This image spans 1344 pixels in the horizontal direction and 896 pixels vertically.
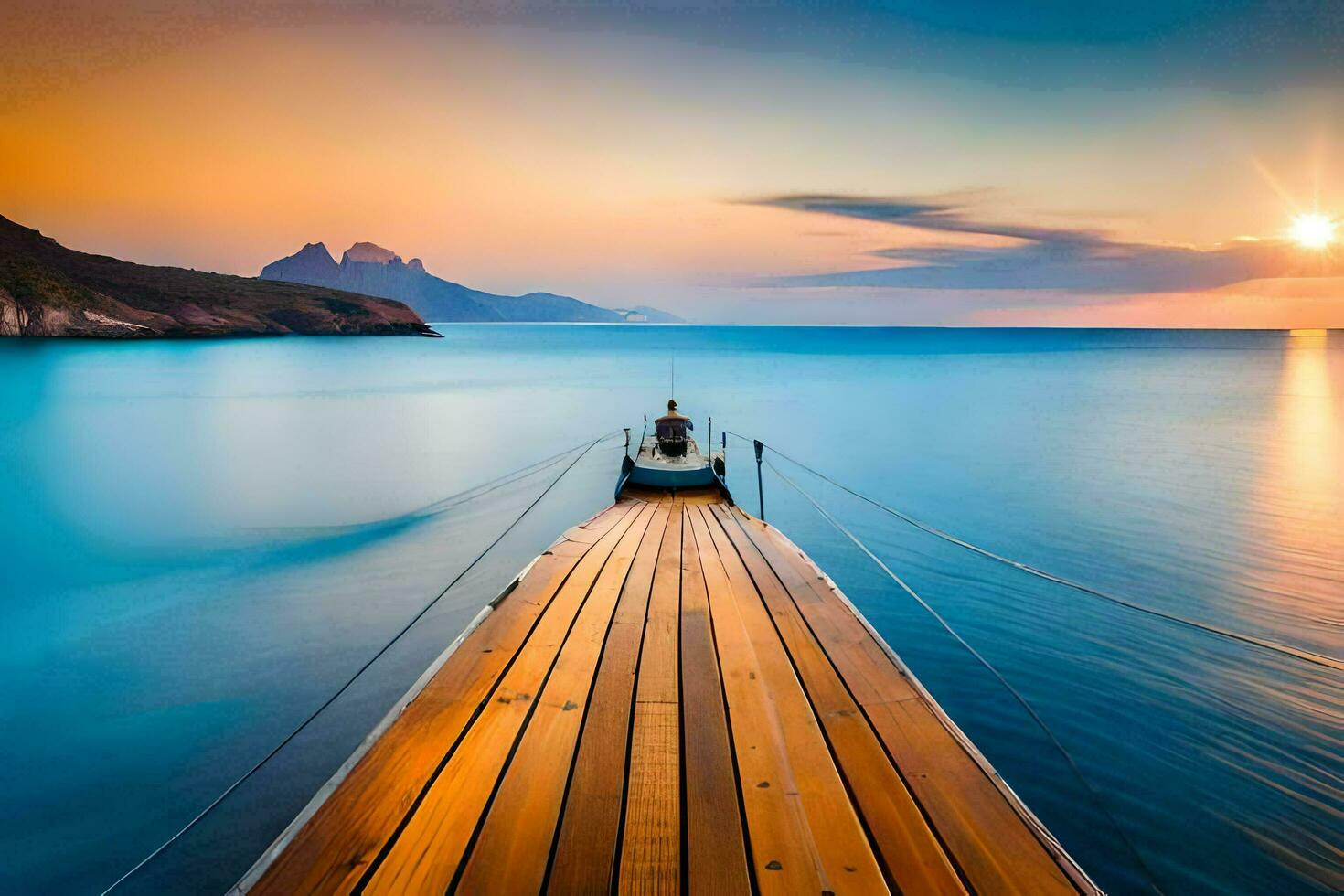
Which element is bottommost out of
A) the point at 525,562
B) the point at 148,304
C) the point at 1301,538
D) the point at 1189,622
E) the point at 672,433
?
the point at 525,562

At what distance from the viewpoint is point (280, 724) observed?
7.69 m

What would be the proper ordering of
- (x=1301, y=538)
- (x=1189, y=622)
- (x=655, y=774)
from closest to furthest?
(x=655, y=774)
(x=1189, y=622)
(x=1301, y=538)

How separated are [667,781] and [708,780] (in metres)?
0.23

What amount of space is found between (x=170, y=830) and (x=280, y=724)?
1.68m

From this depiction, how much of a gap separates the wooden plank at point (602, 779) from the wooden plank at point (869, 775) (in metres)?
1.07

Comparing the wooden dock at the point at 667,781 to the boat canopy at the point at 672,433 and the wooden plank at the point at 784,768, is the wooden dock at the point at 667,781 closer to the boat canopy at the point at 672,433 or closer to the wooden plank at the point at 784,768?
the wooden plank at the point at 784,768

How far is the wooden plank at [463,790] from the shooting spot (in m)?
2.73

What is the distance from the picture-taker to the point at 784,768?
3451 mm

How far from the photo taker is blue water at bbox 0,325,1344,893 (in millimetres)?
6176

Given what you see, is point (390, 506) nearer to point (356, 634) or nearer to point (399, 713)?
point (356, 634)

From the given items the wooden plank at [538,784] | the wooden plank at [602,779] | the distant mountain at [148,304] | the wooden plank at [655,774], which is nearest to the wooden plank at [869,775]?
the wooden plank at [655,774]

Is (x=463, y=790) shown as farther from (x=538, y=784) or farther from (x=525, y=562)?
(x=525, y=562)

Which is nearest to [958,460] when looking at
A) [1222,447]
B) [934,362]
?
[1222,447]

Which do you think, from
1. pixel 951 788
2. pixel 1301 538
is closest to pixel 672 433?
pixel 951 788
